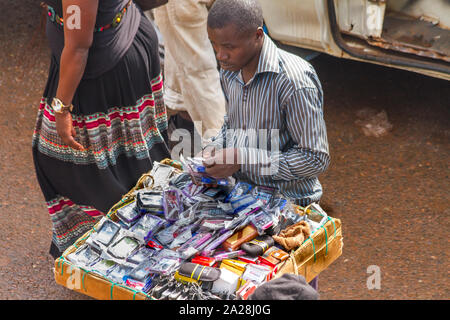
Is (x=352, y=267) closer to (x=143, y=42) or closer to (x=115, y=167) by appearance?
(x=115, y=167)

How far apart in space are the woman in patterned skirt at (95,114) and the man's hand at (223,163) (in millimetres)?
821

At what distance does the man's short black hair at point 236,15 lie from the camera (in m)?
2.25

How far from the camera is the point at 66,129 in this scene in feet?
9.47

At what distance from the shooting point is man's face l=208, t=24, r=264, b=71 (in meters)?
2.27

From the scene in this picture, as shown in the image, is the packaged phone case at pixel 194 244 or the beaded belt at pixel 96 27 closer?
the packaged phone case at pixel 194 244

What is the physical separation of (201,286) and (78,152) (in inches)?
47.4

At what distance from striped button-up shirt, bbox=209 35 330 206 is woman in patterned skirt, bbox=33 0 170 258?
0.68m

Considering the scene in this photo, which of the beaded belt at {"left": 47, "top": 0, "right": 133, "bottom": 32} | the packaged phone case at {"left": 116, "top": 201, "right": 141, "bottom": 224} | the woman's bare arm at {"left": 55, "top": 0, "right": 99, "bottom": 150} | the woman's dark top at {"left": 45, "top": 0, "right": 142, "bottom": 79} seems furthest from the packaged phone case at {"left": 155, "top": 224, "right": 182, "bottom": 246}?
the beaded belt at {"left": 47, "top": 0, "right": 133, "bottom": 32}

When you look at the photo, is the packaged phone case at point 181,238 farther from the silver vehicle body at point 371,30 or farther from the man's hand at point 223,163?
the silver vehicle body at point 371,30

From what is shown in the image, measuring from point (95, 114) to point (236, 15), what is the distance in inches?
42.1

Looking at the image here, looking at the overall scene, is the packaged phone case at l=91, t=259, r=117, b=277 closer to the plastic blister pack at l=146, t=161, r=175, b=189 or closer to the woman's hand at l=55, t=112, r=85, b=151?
the plastic blister pack at l=146, t=161, r=175, b=189
